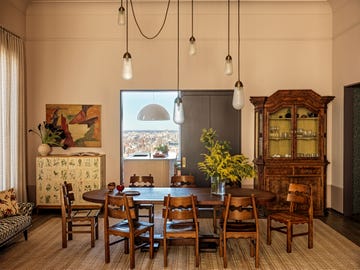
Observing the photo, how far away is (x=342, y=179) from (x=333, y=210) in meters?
0.76

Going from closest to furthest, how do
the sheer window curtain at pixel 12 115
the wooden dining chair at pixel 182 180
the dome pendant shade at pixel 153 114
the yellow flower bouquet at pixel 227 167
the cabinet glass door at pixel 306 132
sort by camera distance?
the yellow flower bouquet at pixel 227 167 → the wooden dining chair at pixel 182 180 → the sheer window curtain at pixel 12 115 → the cabinet glass door at pixel 306 132 → the dome pendant shade at pixel 153 114

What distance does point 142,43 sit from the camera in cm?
803

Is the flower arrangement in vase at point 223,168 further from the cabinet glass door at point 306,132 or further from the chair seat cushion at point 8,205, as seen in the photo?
the chair seat cushion at point 8,205

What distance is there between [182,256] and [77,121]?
409cm

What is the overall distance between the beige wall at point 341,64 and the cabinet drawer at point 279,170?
3.38 feet

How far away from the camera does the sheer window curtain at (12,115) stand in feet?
21.9

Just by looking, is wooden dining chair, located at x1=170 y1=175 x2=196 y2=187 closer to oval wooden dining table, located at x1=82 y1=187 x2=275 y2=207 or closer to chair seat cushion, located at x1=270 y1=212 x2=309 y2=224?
oval wooden dining table, located at x1=82 y1=187 x2=275 y2=207

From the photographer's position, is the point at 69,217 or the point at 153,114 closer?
the point at 69,217

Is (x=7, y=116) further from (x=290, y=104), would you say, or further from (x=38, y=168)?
(x=290, y=104)

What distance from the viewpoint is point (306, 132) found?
7.50 metres

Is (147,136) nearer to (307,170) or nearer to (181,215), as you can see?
(307,170)

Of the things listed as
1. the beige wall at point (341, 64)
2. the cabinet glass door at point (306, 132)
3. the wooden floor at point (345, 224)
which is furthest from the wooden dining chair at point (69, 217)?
the beige wall at point (341, 64)

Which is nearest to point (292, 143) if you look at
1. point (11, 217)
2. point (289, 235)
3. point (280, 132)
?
point (280, 132)

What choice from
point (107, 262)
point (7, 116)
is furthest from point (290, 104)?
point (7, 116)
